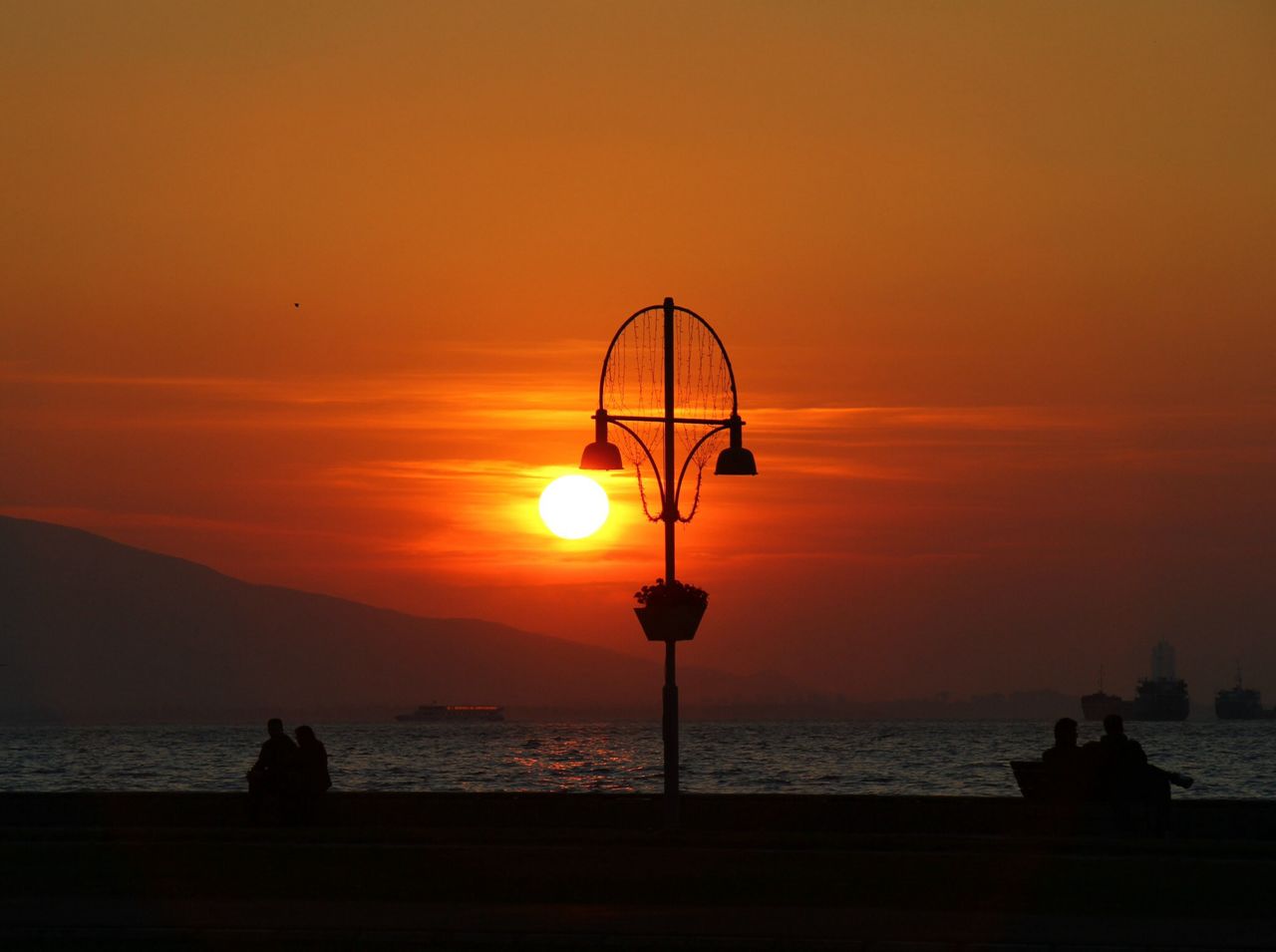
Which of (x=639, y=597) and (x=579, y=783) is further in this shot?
(x=579, y=783)

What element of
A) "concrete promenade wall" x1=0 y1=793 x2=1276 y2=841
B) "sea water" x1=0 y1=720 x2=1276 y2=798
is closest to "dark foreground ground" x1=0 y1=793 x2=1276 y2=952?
"concrete promenade wall" x1=0 y1=793 x2=1276 y2=841

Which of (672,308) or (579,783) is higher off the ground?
(672,308)

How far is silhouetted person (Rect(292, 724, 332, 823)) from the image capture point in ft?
84.4

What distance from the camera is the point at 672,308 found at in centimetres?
2742

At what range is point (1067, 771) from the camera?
24656 millimetres

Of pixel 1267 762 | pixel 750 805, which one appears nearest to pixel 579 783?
pixel 1267 762

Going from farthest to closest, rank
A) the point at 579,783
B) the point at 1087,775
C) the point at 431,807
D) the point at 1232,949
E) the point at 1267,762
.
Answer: the point at 1267,762 → the point at 579,783 → the point at 431,807 → the point at 1087,775 → the point at 1232,949

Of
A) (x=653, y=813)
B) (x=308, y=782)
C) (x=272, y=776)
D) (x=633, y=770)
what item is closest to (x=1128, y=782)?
(x=653, y=813)

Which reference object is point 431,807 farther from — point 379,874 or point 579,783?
point 579,783

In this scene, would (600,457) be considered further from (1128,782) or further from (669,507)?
(1128,782)

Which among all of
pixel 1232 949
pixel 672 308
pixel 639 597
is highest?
pixel 672 308

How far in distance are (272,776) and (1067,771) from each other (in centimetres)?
1067

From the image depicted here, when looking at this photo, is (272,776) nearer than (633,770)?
Yes

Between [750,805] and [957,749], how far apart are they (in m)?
102
